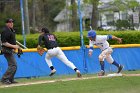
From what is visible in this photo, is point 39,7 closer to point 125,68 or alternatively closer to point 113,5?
point 113,5

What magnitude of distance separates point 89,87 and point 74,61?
5618 millimetres

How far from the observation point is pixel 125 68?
1897cm

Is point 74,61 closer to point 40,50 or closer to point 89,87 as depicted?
point 40,50

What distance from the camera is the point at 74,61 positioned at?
712 inches

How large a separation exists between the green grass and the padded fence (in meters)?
3.68

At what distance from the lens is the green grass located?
11891 millimetres

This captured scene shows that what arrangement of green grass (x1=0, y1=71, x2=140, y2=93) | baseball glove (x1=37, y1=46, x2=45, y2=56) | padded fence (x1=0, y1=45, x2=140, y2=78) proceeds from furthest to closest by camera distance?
padded fence (x1=0, y1=45, x2=140, y2=78) → baseball glove (x1=37, y1=46, x2=45, y2=56) → green grass (x1=0, y1=71, x2=140, y2=93)

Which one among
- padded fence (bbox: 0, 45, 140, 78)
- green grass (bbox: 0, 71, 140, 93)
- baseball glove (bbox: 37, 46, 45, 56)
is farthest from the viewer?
padded fence (bbox: 0, 45, 140, 78)

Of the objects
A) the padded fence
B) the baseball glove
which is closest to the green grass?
the baseball glove

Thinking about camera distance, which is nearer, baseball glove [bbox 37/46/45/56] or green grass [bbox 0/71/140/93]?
green grass [bbox 0/71/140/93]

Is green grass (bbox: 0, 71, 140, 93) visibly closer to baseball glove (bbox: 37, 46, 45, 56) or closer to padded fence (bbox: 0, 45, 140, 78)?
baseball glove (bbox: 37, 46, 45, 56)

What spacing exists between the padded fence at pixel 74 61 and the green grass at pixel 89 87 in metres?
3.68

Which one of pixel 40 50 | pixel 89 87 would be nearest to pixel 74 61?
pixel 40 50

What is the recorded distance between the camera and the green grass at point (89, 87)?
11891 millimetres
